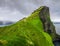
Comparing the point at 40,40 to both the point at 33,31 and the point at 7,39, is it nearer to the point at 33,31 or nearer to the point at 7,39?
the point at 33,31

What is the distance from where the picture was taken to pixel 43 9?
112812 millimetres

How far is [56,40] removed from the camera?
472 ft

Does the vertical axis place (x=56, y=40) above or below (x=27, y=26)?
below

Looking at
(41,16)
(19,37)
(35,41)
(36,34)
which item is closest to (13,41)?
(19,37)

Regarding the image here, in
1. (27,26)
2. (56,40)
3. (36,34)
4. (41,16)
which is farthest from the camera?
(56,40)

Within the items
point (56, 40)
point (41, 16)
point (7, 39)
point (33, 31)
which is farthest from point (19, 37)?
point (56, 40)

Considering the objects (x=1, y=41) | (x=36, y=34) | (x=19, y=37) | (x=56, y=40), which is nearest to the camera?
(x=1, y=41)

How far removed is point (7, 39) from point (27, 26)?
23217 millimetres

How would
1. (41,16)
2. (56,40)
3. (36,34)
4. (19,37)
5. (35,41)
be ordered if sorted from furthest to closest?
(56,40), (41,16), (36,34), (35,41), (19,37)

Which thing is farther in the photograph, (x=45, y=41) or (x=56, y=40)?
(x=56, y=40)

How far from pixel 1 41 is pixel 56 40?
9524cm

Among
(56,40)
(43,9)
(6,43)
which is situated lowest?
(56,40)

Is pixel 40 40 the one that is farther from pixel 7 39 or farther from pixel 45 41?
pixel 7 39

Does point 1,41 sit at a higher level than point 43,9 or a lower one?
lower
